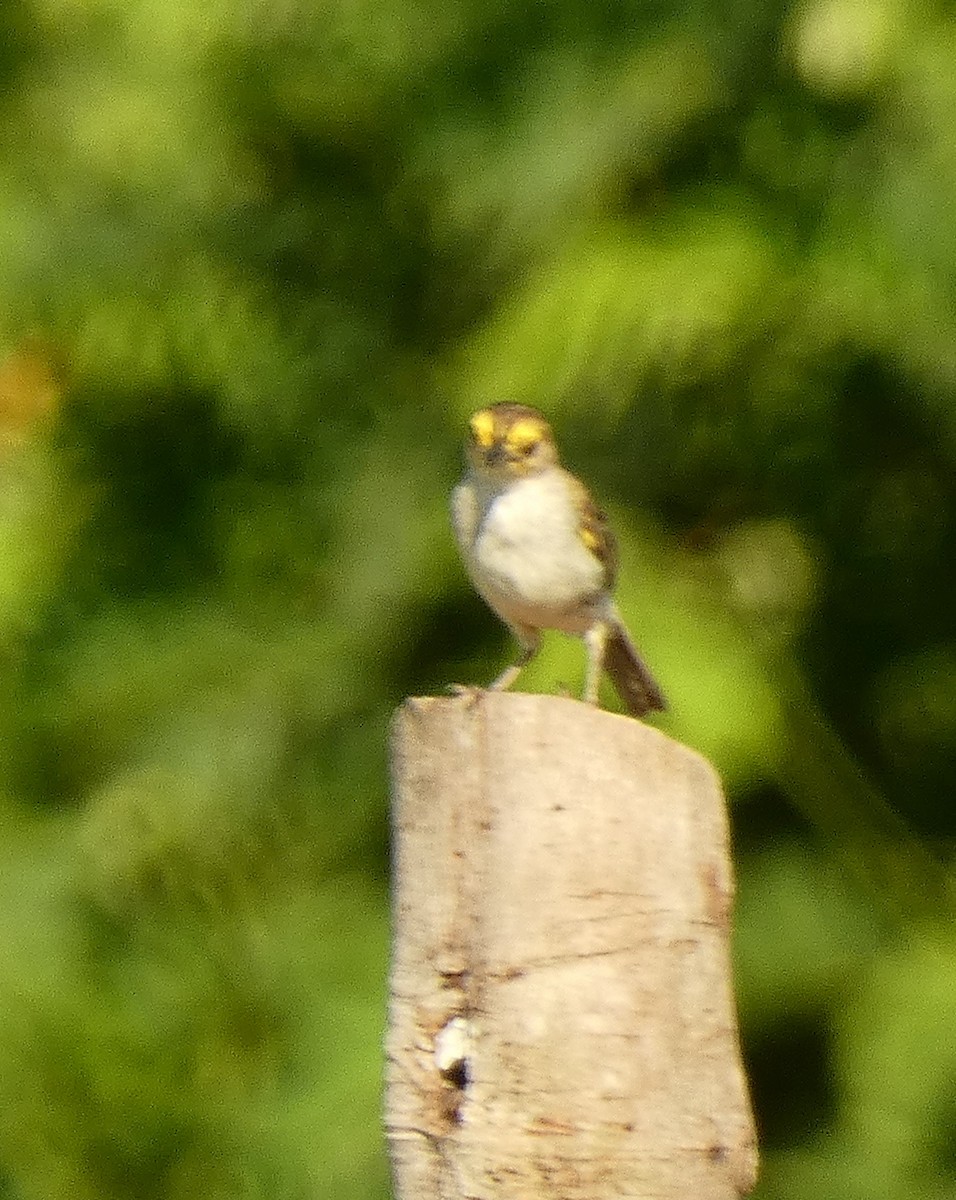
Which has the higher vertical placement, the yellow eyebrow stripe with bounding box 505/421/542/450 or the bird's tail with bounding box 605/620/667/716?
the yellow eyebrow stripe with bounding box 505/421/542/450

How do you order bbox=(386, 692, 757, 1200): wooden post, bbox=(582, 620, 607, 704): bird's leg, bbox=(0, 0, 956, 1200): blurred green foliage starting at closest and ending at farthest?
bbox=(386, 692, 757, 1200): wooden post → bbox=(582, 620, 607, 704): bird's leg → bbox=(0, 0, 956, 1200): blurred green foliage

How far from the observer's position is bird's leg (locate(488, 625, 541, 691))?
11.9ft

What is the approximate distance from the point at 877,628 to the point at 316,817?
3.19 feet

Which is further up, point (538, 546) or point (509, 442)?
point (509, 442)

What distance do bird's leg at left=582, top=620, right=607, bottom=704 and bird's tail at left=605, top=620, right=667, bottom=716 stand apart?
2cm

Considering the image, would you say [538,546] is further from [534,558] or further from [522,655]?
[522,655]

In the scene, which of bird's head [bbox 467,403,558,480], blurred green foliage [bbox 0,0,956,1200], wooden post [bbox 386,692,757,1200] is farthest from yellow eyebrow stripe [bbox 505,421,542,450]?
wooden post [bbox 386,692,757,1200]

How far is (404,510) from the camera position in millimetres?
4039

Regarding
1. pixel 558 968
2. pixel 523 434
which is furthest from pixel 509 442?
pixel 558 968

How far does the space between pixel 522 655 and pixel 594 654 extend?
0.78ft

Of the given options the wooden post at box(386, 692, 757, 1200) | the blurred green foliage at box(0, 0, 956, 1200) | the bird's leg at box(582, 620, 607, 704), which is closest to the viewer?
the wooden post at box(386, 692, 757, 1200)

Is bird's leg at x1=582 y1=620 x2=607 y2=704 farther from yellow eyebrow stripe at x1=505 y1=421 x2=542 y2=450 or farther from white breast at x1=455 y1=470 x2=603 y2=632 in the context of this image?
yellow eyebrow stripe at x1=505 y1=421 x2=542 y2=450

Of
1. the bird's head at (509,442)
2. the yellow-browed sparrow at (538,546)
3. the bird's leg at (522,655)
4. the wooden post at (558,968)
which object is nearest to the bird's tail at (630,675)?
the yellow-browed sparrow at (538,546)

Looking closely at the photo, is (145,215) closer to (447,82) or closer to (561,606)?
(447,82)
